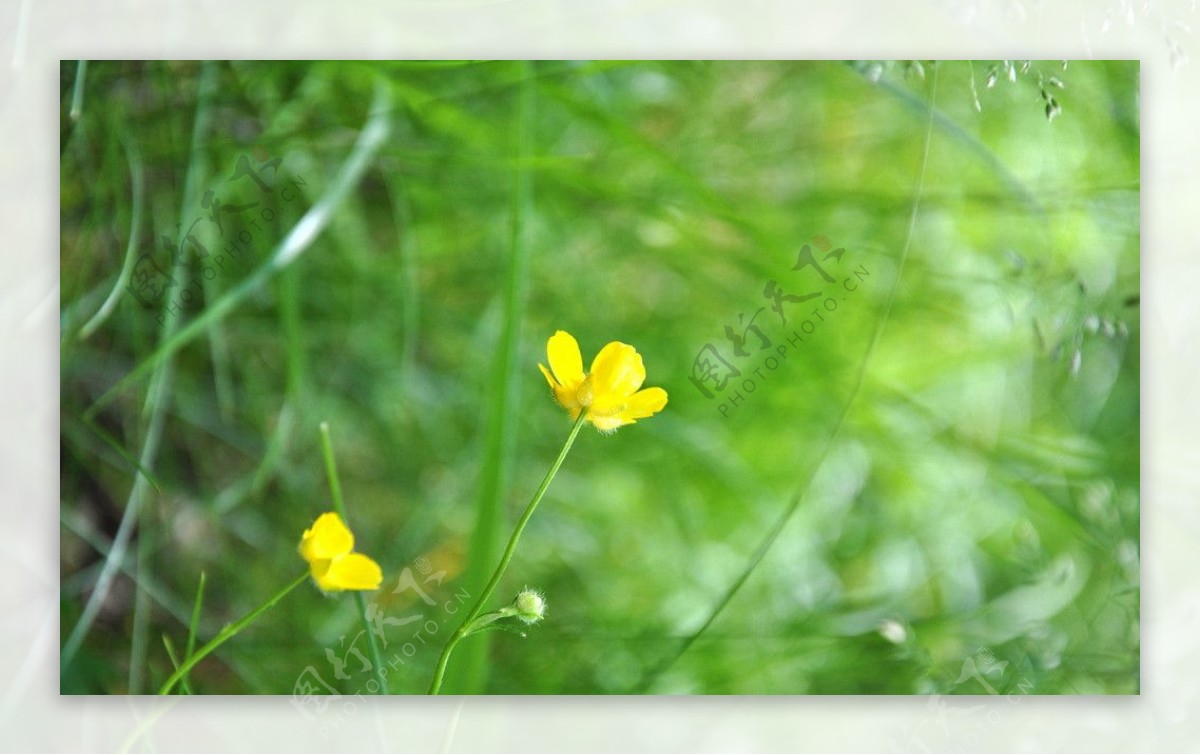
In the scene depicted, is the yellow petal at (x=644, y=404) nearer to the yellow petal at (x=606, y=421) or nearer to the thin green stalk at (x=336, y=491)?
the yellow petal at (x=606, y=421)

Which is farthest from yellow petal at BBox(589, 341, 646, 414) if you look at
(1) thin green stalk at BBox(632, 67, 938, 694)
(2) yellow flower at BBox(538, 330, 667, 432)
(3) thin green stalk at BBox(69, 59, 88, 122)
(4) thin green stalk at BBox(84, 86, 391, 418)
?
(3) thin green stalk at BBox(69, 59, 88, 122)

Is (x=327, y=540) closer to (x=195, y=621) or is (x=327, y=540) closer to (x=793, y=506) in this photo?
(x=195, y=621)

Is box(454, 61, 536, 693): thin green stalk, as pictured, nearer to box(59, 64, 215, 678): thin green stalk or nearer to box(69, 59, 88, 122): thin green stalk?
box(59, 64, 215, 678): thin green stalk

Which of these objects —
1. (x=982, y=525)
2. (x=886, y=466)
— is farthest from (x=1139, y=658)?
(x=886, y=466)

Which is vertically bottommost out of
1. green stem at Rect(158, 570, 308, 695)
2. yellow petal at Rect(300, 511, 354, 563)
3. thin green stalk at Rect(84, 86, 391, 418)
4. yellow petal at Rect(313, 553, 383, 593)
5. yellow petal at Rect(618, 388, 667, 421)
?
green stem at Rect(158, 570, 308, 695)

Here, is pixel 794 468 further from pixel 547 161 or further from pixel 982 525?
pixel 547 161

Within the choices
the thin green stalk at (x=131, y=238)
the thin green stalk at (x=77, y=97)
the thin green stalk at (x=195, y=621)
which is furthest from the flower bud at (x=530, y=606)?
the thin green stalk at (x=77, y=97)
